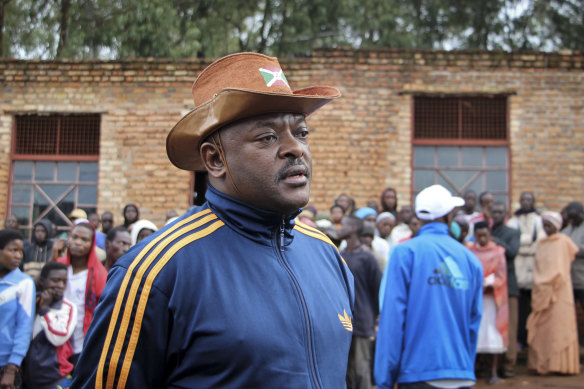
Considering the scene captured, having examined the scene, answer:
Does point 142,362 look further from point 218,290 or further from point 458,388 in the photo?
point 458,388

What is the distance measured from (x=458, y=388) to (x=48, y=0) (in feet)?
46.8

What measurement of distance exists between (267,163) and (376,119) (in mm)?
8544

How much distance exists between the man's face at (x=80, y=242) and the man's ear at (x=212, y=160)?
3597 mm

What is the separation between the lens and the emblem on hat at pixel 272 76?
6.98 ft

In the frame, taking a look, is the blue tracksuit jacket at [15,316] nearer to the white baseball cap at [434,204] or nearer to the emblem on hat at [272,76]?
the white baseball cap at [434,204]

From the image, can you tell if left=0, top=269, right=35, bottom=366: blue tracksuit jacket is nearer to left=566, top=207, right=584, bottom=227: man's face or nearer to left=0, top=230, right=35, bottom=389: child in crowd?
left=0, top=230, right=35, bottom=389: child in crowd

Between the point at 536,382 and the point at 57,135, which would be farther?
the point at 57,135

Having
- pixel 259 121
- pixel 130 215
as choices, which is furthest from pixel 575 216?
pixel 259 121

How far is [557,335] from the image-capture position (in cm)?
797

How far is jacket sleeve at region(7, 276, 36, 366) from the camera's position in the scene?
480 centimetres

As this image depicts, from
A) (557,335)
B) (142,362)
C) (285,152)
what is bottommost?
(557,335)

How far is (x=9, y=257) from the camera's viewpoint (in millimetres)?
5059

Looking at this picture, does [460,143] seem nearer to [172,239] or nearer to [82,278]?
[82,278]

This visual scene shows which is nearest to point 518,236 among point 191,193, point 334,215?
point 334,215
